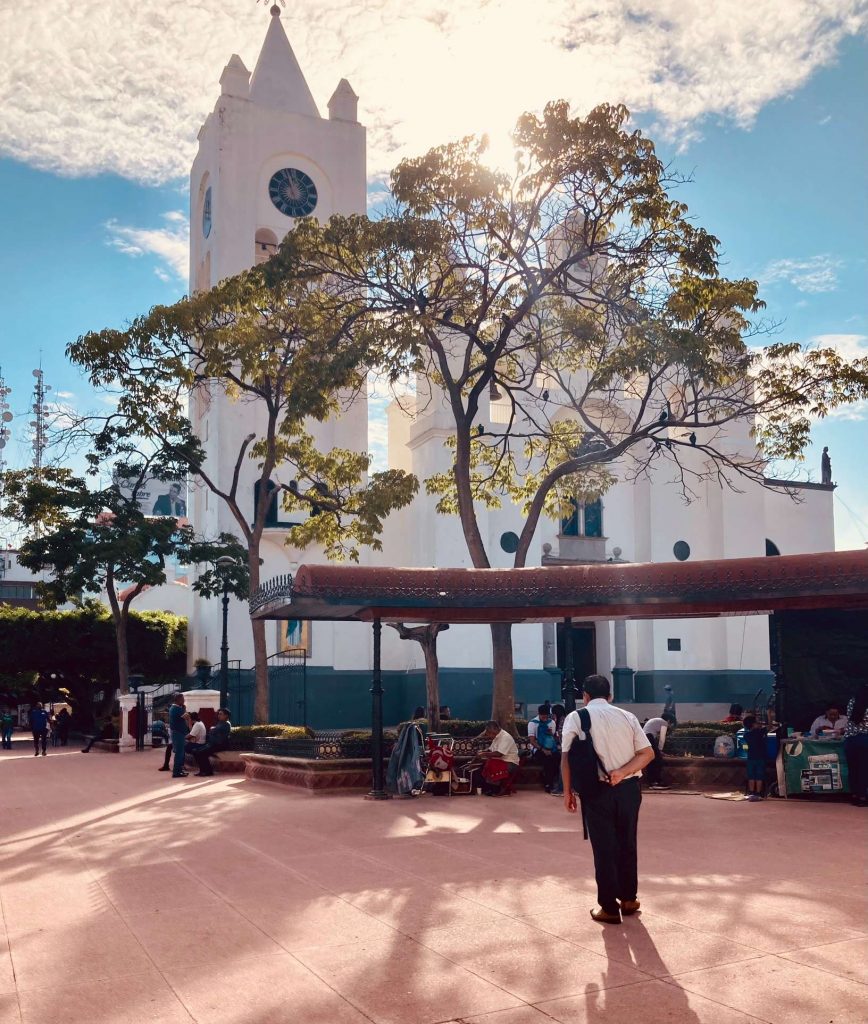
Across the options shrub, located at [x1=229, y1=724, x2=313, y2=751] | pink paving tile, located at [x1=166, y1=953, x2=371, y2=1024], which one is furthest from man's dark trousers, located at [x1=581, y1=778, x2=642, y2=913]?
shrub, located at [x1=229, y1=724, x2=313, y2=751]

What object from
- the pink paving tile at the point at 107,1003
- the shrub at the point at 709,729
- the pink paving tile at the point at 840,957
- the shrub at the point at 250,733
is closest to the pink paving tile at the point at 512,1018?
the pink paving tile at the point at 107,1003

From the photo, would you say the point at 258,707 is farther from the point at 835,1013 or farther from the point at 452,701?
the point at 835,1013

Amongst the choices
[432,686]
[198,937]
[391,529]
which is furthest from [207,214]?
[198,937]

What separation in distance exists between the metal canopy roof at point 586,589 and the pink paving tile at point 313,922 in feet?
21.1

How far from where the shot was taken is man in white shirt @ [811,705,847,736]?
14.1 metres

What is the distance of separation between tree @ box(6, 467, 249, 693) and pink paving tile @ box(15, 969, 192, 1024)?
21.7 meters

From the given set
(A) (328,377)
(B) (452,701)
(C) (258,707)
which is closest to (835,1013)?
(A) (328,377)

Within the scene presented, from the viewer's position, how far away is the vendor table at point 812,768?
13.3 m

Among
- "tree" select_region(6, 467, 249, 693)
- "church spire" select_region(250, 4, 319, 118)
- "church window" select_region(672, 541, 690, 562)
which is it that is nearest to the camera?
"tree" select_region(6, 467, 249, 693)

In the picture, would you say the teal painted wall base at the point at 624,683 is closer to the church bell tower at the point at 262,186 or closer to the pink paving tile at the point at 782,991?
the church bell tower at the point at 262,186

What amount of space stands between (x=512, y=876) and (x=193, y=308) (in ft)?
52.2

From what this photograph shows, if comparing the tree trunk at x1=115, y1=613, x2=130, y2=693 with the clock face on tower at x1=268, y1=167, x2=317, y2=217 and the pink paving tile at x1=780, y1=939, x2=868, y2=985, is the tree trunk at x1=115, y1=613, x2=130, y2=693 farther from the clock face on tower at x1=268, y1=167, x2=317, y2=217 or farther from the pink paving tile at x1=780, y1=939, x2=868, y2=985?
the pink paving tile at x1=780, y1=939, x2=868, y2=985

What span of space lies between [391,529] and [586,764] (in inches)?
1124

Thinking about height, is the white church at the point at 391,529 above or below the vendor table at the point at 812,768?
above
